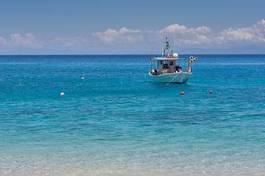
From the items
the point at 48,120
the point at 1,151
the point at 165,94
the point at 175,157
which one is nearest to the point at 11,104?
the point at 48,120

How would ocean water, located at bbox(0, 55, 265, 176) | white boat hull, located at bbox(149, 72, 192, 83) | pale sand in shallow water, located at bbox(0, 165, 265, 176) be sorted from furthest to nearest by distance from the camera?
white boat hull, located at bbox(149, 72, 192, 83) → ocean water, located at bbox(0, 55, 265, 176) → pale sand in shallow water, located at bbox(0, 165, 265, 176)

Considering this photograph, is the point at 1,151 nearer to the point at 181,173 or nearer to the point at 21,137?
the point at 21,137

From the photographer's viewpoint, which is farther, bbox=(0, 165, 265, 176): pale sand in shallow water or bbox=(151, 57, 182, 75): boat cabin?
bbox=(151, 57, 182, 75): boat cabin

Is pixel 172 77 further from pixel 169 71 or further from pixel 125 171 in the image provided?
pixel 125 171

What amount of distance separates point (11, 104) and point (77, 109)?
7.43 metres

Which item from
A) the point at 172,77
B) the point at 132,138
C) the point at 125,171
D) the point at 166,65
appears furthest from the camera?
the point at 166,65

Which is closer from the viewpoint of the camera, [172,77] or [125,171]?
[125,171]

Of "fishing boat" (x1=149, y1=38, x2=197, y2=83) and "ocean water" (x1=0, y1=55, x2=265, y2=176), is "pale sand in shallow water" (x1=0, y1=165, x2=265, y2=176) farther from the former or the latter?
"fishing boat" (x1=149, y1=38, x2=197, y2=83)

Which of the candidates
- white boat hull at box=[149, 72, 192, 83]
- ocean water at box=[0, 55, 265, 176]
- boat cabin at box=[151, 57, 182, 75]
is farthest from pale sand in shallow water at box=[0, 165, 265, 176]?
boat cabin at box=[151, 57, 182, 75]

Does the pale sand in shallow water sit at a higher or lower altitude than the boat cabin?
lower

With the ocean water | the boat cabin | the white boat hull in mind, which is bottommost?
the ocean water

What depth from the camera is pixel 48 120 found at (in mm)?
37344

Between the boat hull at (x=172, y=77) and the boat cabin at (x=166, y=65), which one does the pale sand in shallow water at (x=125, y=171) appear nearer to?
the boat hull at (x=172, y=77)

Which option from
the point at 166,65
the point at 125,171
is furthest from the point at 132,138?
the point at 166,65
